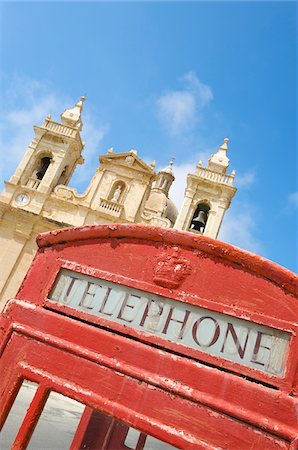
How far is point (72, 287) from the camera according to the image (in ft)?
6.14

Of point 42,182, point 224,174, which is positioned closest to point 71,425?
→ point 42,182

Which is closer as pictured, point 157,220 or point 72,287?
point 72,287

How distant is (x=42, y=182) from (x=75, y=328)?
14.2 m

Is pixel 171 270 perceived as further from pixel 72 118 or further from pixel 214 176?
pixel 72 118

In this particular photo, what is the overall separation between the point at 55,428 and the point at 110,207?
31.1 feet

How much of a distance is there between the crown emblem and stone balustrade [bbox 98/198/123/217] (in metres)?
12.7

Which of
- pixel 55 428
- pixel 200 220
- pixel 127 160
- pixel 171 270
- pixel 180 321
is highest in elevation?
pixel 127 160

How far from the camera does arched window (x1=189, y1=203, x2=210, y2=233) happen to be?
48.7ft

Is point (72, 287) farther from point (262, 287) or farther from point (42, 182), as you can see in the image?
point (42, 182)

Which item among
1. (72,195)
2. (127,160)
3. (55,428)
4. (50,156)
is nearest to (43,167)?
(50,156)

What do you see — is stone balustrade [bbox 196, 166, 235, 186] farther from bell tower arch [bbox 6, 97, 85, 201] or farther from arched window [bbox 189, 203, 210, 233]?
bell tower arch [bbox 6, 97, 85, 201]

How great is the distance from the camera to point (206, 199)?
15.2 metres

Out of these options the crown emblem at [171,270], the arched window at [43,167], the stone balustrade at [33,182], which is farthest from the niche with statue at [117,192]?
the crown emblem at [171,270]

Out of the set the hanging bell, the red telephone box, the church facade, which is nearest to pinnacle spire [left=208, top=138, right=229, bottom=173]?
the church facade
